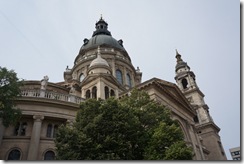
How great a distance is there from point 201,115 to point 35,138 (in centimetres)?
3716

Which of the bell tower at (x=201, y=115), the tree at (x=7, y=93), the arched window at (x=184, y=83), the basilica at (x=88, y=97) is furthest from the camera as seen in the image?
the arched window at (x=184, y=83)

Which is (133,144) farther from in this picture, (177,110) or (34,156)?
(177,110)

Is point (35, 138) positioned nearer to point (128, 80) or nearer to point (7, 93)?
point (7, 93)

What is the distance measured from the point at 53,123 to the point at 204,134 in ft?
112

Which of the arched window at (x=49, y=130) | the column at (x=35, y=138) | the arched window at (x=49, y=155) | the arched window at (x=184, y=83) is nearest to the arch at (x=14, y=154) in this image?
the column at (x=35, y=138)

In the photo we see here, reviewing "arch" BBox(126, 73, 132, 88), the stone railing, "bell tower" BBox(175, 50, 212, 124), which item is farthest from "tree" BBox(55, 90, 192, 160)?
"bell tower" BBox(175, 50, 212, 124)

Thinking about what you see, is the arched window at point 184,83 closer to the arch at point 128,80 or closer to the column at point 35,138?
the arch at point 128,80

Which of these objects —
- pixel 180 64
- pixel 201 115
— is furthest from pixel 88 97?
pixel 180 64

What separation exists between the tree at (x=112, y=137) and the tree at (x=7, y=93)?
3.04 meters

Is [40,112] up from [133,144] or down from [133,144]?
up

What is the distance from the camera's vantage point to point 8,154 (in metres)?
16.8

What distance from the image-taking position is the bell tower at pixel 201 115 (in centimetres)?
4266

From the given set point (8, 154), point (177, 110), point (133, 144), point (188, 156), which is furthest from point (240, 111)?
point (177, 110)

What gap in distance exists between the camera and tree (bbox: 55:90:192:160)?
12.4 meters
